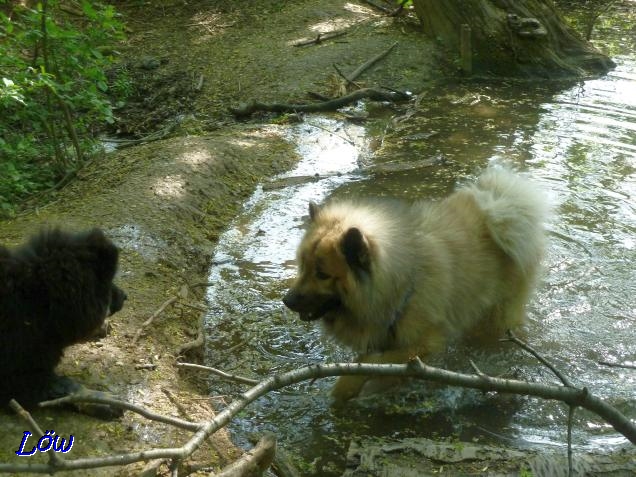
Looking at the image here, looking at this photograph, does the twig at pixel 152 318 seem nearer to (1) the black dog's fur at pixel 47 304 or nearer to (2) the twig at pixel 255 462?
(1) the black dog's fur at pixel 47 304

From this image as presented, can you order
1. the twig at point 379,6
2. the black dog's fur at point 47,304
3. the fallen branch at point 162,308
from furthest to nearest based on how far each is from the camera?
1. the twig at point 379,6
2. the fallen branch at point 162,308
3. the black dog's fur at point 47,304

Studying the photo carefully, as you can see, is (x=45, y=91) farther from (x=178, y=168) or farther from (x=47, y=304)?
(x=47, y=304)

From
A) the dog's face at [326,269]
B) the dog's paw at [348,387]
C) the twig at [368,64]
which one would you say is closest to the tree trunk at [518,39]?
the twig at [368,64]

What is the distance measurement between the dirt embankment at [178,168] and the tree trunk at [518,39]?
0.76m

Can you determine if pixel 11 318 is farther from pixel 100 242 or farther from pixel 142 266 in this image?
pixel 142 266

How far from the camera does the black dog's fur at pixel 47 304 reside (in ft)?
13.4

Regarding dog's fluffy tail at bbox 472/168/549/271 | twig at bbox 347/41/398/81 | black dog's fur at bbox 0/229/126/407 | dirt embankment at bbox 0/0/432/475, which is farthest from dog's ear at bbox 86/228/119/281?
twig at bbox 347/41/398/81

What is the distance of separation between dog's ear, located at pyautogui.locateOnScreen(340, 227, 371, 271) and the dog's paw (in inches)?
35.1

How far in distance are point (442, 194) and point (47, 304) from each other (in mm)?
5594

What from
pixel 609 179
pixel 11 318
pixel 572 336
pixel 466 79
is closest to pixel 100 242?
pixel 11 318

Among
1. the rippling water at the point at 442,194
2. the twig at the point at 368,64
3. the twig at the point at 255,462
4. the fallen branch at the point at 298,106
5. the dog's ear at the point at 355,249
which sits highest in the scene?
the dog's ear at the point at 355,249

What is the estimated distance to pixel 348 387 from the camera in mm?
5285

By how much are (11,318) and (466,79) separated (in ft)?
35.0

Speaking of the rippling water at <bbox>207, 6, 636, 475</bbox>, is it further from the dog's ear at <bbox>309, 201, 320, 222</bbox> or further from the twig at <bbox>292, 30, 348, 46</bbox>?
the twig at <bbox>292, 30, 348, 46</bbox>
